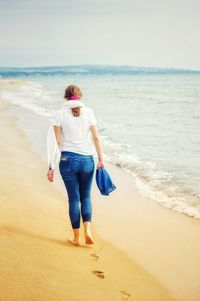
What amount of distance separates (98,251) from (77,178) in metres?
0.83

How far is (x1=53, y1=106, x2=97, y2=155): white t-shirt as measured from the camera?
4465 mm

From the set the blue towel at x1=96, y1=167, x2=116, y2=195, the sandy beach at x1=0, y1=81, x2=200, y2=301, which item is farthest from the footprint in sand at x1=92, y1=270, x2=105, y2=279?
the blue towel at x1=96, y1=167, x2=116, y2=195

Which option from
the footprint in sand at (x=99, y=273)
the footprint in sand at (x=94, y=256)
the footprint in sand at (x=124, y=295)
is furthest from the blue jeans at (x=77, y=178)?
the footprint in sand at (x=124, y=295)

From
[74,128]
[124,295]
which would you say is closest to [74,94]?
[74,128]

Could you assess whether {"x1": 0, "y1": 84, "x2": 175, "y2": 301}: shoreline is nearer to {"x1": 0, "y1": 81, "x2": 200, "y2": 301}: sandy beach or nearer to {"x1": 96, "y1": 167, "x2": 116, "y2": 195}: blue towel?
{"x1": 0, "y1": 81, "x2": 200, "y2": 301}: sandy beach

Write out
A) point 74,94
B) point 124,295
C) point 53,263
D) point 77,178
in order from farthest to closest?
point 77,178
point 74,94
point 53,263
point 124,295

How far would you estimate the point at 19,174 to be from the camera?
7.94m

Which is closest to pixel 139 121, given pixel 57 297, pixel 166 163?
pixel 166 163

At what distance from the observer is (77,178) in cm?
458

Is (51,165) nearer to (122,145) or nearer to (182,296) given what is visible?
(182,296)

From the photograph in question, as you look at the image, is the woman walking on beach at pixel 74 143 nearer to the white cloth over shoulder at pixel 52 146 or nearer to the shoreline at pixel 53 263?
the white cloth over shoulder at pixel 52 146

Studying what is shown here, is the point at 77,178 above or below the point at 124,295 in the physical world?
above

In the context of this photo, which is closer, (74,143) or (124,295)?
(124,295)

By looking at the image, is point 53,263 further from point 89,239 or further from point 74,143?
point 74,143
